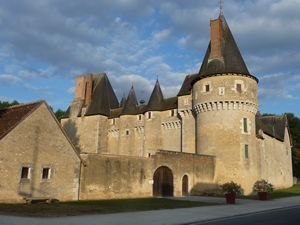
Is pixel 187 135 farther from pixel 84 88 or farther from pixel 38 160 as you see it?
pixel 38 160

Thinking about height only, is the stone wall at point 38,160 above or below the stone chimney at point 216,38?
below

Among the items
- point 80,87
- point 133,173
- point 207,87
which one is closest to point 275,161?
point 207,87

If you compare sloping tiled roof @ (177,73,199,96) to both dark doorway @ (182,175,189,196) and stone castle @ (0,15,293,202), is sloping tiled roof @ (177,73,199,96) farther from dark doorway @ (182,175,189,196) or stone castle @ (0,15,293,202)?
dark doorway @ (182,175,189,196)

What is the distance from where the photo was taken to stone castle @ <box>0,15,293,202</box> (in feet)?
71.8

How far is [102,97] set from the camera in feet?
165

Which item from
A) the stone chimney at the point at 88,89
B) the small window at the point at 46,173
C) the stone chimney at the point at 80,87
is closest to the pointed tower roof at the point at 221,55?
the small window at the point at 46,173

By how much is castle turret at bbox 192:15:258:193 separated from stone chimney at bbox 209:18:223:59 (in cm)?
15

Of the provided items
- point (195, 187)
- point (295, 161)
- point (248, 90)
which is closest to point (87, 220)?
point (195, 187)

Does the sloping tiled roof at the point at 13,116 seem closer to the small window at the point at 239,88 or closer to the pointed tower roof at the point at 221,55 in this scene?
the pointed tower roof at the point at 221,55

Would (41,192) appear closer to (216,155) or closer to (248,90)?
(216,155)

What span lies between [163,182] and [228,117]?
8885mm

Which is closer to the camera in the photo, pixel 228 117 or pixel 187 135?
pixel 228 117

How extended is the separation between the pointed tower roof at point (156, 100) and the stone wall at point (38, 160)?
20651 mm

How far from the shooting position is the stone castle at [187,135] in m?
27.5
